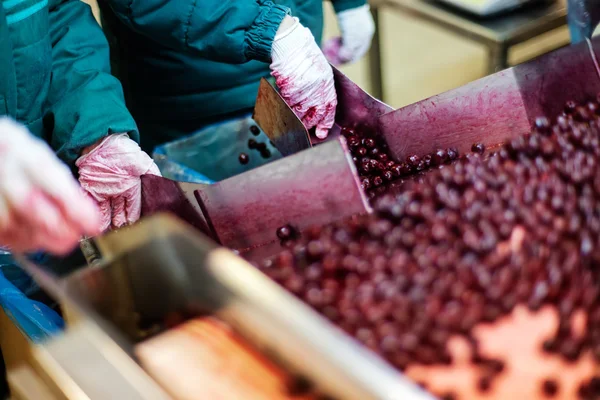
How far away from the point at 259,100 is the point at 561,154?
2.37 ft

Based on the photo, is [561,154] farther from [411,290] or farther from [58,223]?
[58,223]

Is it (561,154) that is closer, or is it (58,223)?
(58,223)

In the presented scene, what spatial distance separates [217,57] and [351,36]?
754mm

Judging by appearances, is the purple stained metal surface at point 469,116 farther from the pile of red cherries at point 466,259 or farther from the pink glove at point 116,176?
the pink glove at point 116,176

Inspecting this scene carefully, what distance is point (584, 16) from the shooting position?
159cm

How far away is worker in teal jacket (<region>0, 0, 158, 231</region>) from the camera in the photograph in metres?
1.36

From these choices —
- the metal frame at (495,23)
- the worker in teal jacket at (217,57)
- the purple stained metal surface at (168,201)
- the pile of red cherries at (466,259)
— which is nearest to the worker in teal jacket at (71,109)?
the purple stained metal surface at (168,201)

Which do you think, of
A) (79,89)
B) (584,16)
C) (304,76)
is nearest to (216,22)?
(304,76)

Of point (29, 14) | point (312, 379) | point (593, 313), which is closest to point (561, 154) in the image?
point (593, 313)

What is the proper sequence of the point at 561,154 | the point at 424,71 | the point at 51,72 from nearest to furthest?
the point at 561,154, the point at 51,72, the point at 424,71

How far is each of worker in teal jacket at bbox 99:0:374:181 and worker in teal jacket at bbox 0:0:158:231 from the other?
0.25 metres

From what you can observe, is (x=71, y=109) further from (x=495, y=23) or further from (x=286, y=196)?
(x=495, y=23)

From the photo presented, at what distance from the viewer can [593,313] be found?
822 mm

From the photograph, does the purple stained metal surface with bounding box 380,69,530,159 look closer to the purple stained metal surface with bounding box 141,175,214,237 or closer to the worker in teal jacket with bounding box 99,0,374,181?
the worker in teal jacket with bounding box 99,0,374,181
